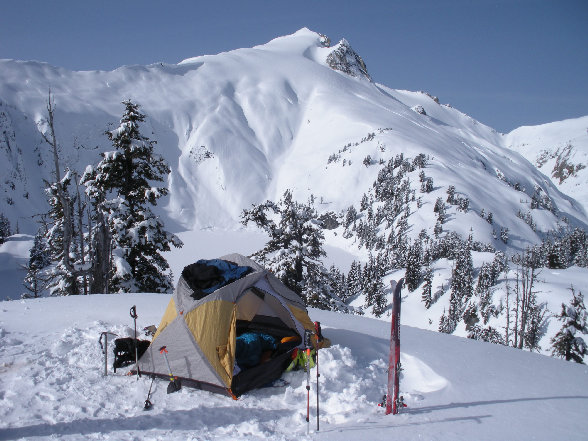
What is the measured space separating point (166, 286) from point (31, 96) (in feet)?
518

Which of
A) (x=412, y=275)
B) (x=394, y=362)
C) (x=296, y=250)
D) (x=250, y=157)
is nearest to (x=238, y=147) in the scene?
(x=250, y=157)

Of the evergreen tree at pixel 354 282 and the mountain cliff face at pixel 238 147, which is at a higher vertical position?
the mountain cliff face at pixel 238 147

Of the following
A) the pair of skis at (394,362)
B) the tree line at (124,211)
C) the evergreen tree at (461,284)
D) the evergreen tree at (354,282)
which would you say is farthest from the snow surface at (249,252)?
the evergreen tree at (354,282)

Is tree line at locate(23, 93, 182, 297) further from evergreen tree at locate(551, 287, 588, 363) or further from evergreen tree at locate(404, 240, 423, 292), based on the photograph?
evergreen tree at locate(404, 240, 423, 292)

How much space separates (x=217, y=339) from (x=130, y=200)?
10.2 metres

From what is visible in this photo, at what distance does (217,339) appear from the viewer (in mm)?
6492

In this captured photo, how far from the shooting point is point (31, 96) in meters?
134

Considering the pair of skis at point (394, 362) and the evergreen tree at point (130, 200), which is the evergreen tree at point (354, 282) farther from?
the pair of skis at point (394, 362)

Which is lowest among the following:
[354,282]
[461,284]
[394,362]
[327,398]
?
[354,282]

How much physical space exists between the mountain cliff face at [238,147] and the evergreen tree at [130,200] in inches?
3603

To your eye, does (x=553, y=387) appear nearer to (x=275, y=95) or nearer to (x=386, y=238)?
(x=386, y=238)

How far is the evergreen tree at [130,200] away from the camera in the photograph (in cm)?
1369

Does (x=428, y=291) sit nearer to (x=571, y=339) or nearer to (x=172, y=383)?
(x=571, y=339)

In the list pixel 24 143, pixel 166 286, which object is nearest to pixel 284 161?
pixel 24 143
